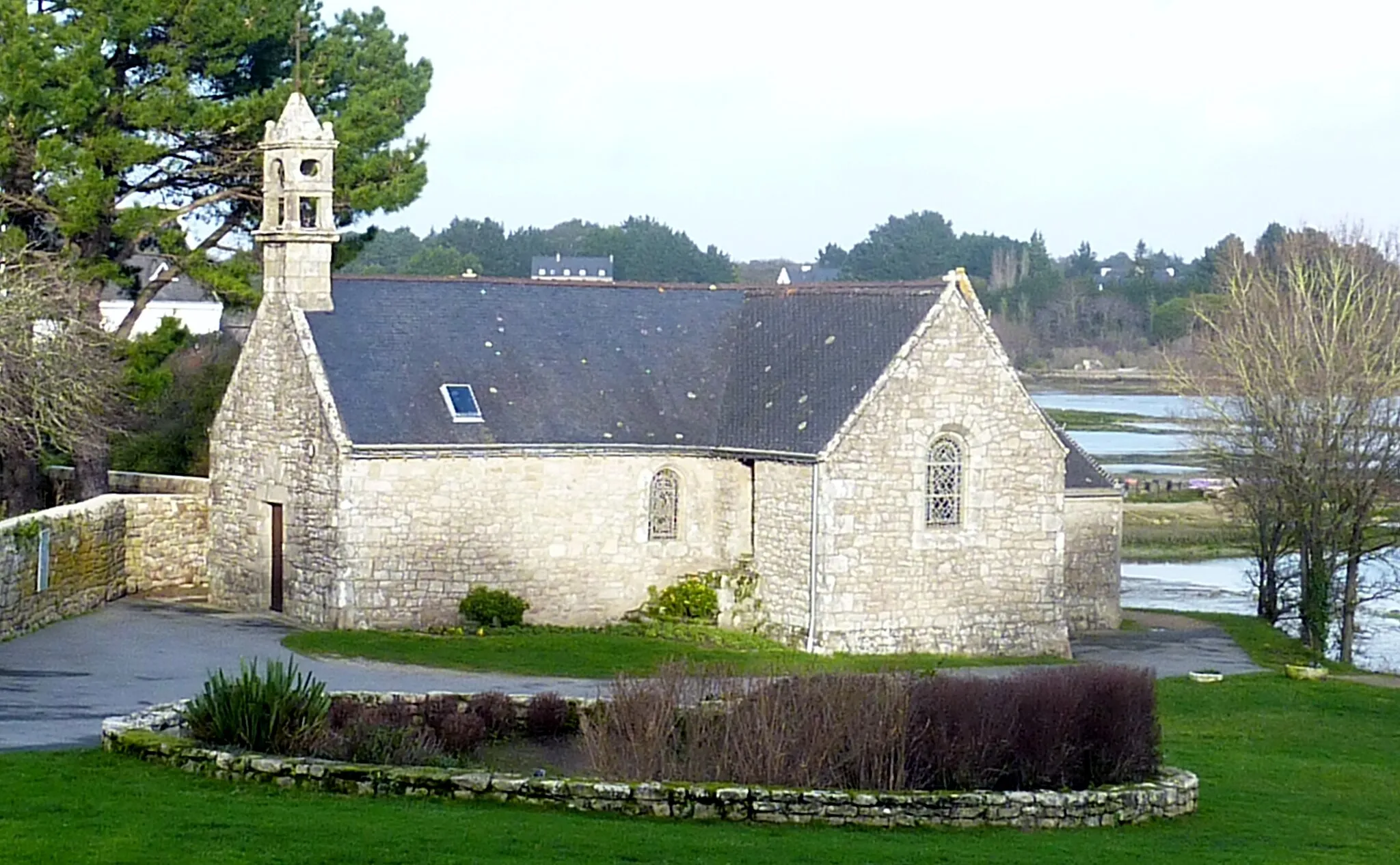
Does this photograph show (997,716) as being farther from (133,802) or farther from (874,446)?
(874,446)

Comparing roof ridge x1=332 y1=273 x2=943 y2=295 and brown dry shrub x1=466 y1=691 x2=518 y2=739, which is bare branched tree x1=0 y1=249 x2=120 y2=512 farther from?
brown dry shrub x1=466 y1=691 x2=518 y2=739

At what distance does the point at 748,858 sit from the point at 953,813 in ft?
10.1

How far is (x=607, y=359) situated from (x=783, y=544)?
5.44 meters

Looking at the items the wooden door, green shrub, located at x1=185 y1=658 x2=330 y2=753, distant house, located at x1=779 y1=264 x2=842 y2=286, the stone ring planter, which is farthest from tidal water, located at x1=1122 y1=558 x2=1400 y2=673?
distant house, located at x1=779 y1=264 x2=842 y2=286

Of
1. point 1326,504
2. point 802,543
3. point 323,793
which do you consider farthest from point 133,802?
point 1326,504

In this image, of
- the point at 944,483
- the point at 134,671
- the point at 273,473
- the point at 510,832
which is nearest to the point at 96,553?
the point at 273,473

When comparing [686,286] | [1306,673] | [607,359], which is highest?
[686,286]

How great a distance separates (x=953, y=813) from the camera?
16.8 meters

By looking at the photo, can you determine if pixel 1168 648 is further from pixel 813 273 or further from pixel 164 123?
pixel 813 273

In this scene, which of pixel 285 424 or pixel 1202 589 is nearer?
pixel 285 424

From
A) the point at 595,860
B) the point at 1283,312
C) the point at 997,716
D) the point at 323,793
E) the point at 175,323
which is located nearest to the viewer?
the point at 595,860

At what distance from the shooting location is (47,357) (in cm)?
3394

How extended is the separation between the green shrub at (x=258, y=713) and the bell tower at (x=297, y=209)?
54.7ft

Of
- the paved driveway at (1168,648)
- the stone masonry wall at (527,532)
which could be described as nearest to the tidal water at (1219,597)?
the paved driveway at (1168,648)
